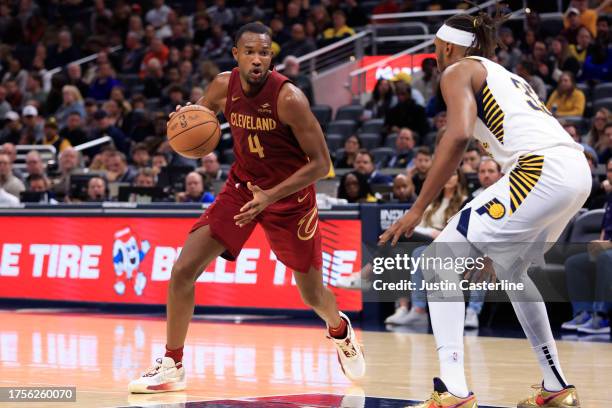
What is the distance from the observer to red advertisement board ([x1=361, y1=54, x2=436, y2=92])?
18.4 m

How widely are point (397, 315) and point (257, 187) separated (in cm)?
503

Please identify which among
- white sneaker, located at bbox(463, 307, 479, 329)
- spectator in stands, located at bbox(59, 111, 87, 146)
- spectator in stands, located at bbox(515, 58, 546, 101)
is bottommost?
white sneaker, located at bbox(463, 307, 479, 329)

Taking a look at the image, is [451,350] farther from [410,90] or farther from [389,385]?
[410,90]

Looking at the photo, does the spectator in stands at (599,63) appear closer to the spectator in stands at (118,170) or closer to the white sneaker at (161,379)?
the spectator in stands at (118,170)

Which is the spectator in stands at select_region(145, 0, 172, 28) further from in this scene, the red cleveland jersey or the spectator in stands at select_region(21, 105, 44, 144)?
the red cleveland jersey

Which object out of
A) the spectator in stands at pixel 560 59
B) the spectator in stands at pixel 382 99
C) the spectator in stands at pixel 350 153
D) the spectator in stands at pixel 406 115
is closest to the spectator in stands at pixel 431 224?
the spectator in stands at pixel 350 153

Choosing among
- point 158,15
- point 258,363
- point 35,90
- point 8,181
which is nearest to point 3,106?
point 35,90

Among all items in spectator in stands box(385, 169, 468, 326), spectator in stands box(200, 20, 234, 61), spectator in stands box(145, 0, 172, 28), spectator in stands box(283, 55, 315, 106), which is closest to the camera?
spectator in stands box(385, 169, 468, 326)

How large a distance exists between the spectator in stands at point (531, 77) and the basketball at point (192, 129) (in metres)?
8.66

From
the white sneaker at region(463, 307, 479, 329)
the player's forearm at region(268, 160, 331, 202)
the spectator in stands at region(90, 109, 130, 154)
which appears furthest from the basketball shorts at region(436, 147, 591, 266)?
the spectator in stands at region(90, 109, 130, 154)

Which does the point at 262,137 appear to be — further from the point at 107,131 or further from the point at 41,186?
the point at 107,131

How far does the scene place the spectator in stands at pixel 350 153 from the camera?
14.8m

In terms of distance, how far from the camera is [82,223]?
12.8 m

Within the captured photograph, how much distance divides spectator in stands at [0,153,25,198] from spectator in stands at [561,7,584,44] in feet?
25.7
